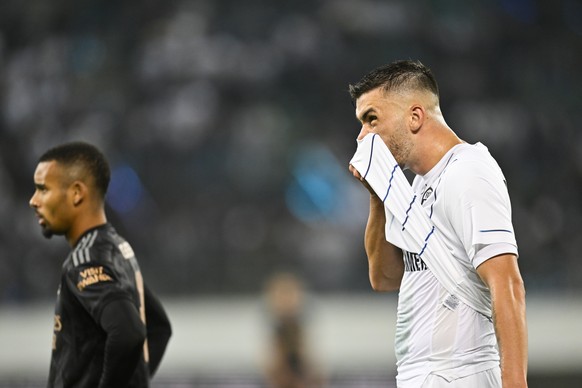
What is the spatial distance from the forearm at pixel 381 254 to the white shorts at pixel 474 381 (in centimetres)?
48

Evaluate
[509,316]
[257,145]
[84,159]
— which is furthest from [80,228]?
[257,145]

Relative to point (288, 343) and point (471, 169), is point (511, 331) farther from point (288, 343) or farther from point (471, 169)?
point (288, 343)

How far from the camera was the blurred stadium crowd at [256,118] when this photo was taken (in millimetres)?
9500

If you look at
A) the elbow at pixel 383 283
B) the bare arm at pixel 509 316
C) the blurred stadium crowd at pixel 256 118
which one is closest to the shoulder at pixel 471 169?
the bare arm at pixel 509 316

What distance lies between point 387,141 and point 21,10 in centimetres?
1169

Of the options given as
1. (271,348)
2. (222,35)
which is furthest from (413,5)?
(271,348)

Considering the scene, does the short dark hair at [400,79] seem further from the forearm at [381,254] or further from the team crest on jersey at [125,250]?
the team crest on jersey at [125,250]

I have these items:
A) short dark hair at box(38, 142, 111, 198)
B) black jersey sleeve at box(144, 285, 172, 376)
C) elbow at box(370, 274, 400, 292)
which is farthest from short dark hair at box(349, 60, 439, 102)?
black jersey sleeve at box(144, 285, 172, 376)

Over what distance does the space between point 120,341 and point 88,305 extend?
Result: 20cm

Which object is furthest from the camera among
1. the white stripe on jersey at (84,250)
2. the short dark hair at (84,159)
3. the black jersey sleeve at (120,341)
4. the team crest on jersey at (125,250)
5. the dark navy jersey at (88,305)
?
the short dark hair at (84,159)

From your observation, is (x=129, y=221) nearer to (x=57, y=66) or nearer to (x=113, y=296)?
(x=57, y=66)

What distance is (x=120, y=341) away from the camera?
3.15 m

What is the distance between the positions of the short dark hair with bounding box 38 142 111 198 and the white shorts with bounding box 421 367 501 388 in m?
1.62

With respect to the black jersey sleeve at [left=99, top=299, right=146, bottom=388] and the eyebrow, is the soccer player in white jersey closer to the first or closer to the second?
the eyebrow
